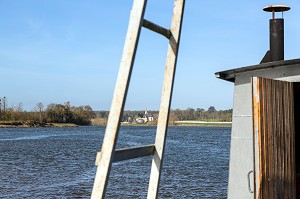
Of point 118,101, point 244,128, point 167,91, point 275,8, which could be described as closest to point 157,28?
point 167,91

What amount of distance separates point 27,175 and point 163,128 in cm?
3033

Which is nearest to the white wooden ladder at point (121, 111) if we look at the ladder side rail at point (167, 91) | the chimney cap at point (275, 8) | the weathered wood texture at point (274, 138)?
the ladder side rail at point (167, 91)

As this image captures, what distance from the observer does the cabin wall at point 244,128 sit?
745 centimetres

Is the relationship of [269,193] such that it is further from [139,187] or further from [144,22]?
[139,187]

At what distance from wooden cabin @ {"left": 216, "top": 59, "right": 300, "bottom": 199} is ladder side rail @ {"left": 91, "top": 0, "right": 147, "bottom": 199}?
13.8 ft

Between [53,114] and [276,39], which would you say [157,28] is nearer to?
[276,39]

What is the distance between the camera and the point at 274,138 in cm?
700

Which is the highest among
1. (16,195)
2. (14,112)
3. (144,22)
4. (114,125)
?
(14,112)

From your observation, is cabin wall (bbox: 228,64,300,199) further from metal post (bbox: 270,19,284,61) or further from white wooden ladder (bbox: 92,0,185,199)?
white wooden ladder (bbox: 92,0,185,199)

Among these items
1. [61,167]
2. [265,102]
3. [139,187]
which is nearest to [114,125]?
[265,102]

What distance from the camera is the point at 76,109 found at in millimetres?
181000

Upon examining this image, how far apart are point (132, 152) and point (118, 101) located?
52 cm

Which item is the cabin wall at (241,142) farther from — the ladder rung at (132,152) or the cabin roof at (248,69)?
the ladder rung at (132,152)

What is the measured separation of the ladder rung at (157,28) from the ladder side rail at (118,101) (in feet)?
0.68
